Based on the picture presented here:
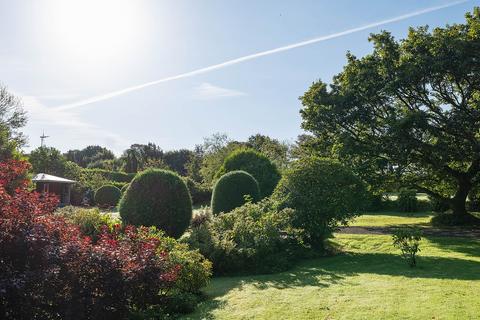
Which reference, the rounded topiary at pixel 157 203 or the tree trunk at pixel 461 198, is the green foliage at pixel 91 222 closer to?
the rounded topiary at pixel 157 203

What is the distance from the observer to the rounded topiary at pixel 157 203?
14.1 meters

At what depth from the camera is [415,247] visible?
11.4m

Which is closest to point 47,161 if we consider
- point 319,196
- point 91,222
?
point 91,222

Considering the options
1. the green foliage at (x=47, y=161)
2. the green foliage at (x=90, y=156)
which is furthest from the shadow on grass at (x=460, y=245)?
the green foliage at (x=90, y=156)

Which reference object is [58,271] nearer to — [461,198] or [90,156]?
[461,198]

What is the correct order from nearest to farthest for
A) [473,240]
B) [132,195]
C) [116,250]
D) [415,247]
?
[116,250] → [415,247] → [132,195] → [473,240]

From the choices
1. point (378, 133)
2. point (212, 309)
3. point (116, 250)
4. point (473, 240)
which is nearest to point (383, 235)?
point (473, 240)

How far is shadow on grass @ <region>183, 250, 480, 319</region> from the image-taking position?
957 centimetres

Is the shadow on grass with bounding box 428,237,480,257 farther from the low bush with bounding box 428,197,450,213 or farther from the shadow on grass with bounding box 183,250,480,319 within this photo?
the low bush with bounding box 428,197,450,213

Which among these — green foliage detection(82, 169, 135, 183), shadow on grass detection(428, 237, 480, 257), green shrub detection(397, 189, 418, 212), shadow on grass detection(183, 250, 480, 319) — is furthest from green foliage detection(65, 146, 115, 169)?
shadow on grass detection(183, 250, 480, 319)

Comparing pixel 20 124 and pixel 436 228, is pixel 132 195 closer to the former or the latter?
pixel 436 228

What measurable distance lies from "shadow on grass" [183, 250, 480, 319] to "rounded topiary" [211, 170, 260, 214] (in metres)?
8.30

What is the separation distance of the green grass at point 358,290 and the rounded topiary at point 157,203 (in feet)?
12.4

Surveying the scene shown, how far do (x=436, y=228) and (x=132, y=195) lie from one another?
14.7 m
